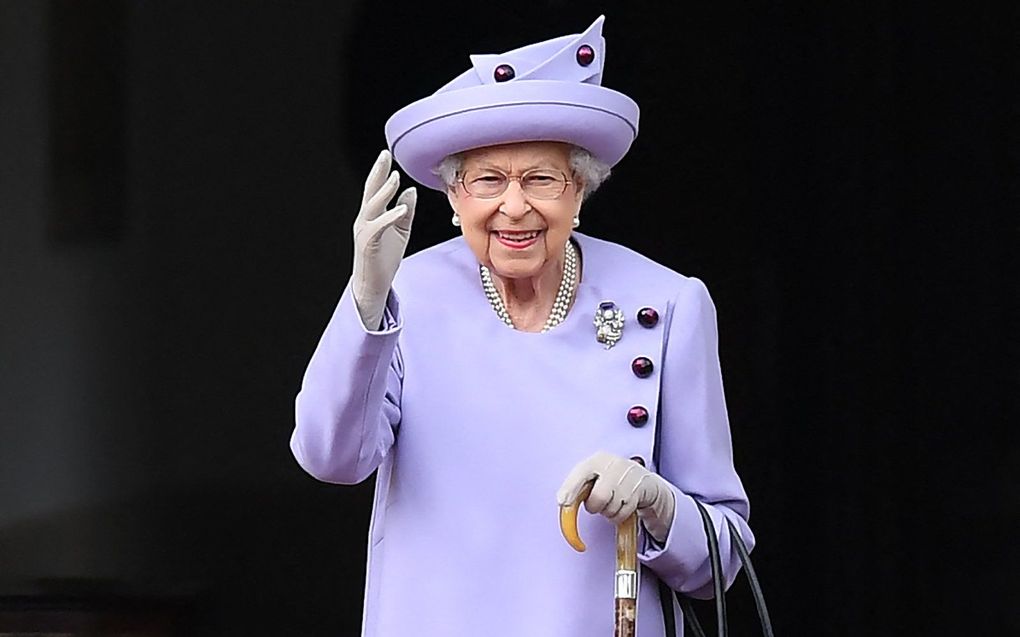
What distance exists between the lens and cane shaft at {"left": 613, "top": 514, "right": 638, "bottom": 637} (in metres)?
2.75

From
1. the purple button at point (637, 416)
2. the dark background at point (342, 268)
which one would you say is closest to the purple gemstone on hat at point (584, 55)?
the purple button at point (637, 416)

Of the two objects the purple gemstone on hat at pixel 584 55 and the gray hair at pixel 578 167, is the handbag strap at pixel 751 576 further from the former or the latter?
the purple gemstone on hat at pixel 584 55

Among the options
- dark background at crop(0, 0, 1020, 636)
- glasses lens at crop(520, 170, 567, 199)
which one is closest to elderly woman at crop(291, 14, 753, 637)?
glasses lens at crop(520, 170, 567, 199)

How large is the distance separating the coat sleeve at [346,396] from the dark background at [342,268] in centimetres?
256

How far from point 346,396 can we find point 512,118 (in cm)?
41

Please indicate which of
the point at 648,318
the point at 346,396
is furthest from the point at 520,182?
the point at 346,396

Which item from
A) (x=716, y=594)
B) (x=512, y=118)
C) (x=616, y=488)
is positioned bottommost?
(x=716, y=594)

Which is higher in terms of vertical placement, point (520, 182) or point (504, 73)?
point (504, 73)

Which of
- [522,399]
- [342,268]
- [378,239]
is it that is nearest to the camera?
[378,239]

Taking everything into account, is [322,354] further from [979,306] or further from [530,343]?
[979,306]

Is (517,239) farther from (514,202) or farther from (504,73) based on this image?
(504,73)

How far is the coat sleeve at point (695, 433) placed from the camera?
2.90m

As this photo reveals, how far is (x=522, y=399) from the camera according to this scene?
113 inches

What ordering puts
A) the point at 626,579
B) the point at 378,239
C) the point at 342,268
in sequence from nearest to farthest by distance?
1. the point at 378,239
2. the point at 626,579
3. the point at 342,268
